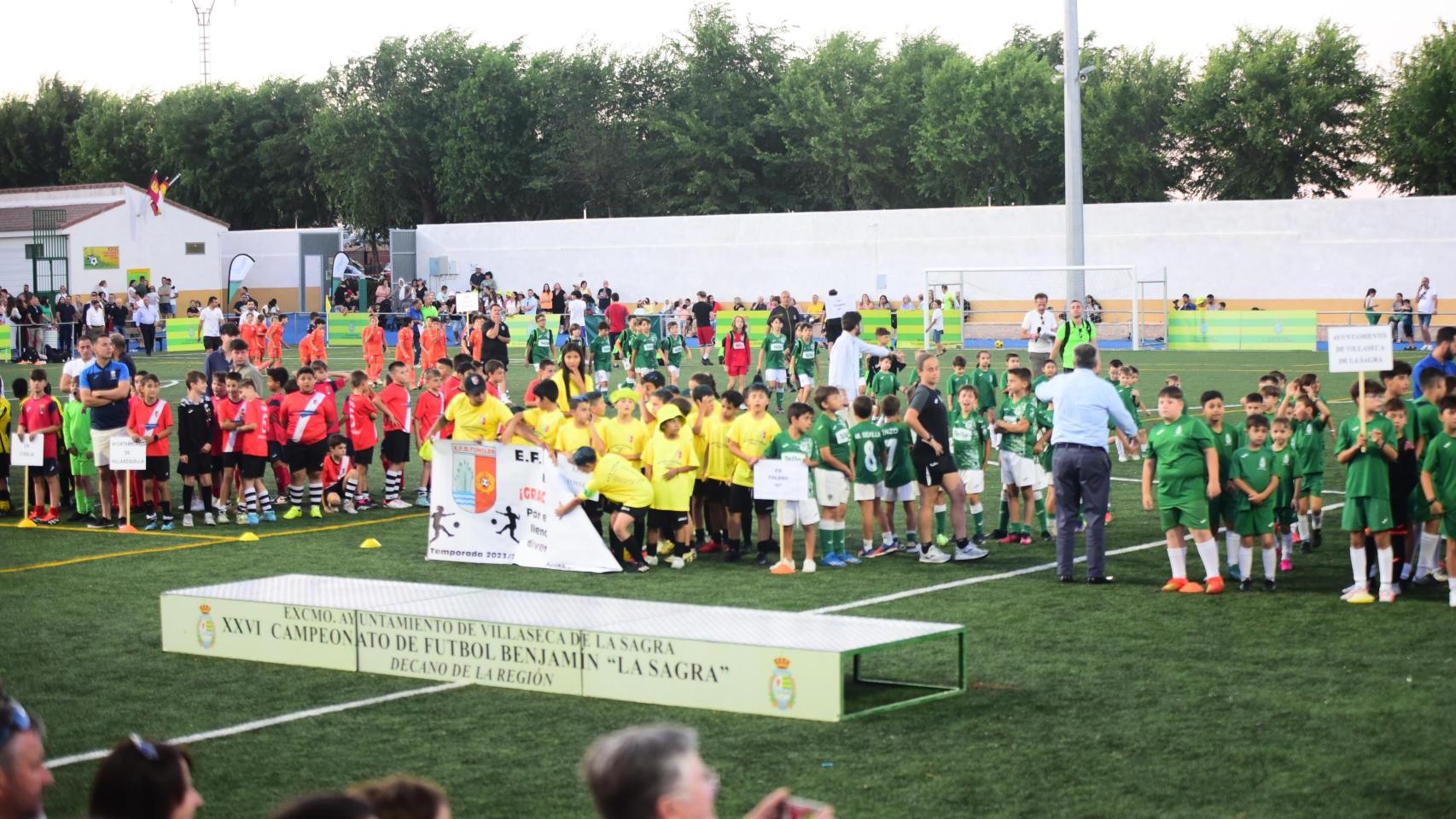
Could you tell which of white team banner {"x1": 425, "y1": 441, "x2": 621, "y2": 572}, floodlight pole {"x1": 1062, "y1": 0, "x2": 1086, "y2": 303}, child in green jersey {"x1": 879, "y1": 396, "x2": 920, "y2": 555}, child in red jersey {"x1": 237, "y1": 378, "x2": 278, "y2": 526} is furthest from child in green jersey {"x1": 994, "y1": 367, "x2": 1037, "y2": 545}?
floodlight pole {"x1": 1062, "y1": 0, "x2": 1086, "y2": 303}

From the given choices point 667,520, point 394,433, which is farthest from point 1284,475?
point 394,433

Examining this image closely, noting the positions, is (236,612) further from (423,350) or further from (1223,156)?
(1223,156)

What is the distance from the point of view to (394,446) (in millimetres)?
19047

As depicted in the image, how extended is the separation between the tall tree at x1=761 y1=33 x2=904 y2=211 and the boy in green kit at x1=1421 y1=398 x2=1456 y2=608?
219 feet

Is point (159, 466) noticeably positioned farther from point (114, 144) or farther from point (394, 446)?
point (114, 144)

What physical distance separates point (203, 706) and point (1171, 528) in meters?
7.33

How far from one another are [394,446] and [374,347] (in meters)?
16.4

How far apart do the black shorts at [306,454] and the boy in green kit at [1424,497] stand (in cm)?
1119

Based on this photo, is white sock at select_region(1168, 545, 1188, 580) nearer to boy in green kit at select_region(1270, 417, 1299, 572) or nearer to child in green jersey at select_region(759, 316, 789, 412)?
boy in green kit at select_region(1270, 417, 1299, 572)

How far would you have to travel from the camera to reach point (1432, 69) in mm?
64375

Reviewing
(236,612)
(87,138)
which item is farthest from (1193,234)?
(87,138)

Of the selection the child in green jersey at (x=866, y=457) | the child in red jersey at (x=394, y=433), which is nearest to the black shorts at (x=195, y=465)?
the child in red jersey at (x=394, y=433)

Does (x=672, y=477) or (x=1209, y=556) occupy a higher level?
(x=672, y=477)

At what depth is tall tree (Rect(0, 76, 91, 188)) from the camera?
94.1 m
